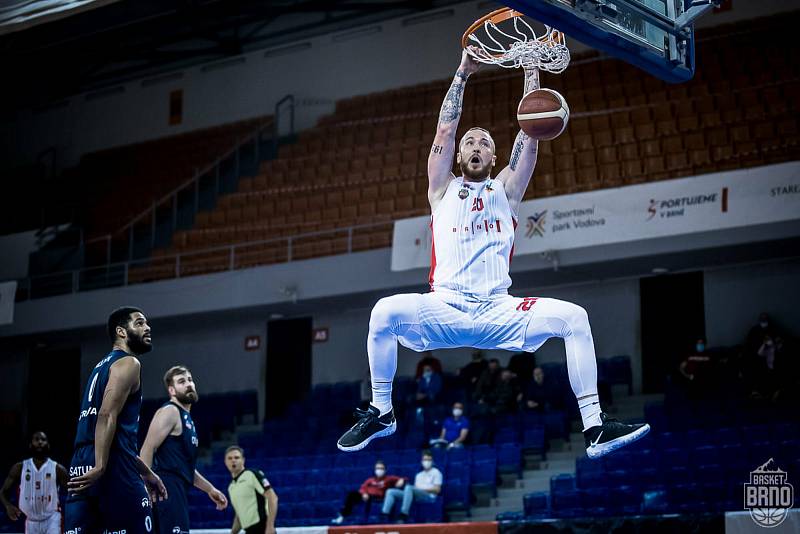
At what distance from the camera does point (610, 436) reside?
6.52 metres

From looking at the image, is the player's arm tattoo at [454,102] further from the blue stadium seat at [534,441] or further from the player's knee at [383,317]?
the blue stadium seat at [534,441]

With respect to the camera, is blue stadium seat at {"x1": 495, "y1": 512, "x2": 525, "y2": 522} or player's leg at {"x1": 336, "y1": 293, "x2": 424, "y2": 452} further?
blue stadium seat at {"x1": 495, "y1": 512, "x2": 525, "y2": 522}

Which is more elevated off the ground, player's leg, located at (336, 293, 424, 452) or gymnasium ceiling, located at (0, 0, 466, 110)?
gymnasium ceiling, located at (0, 0, 466, 110)

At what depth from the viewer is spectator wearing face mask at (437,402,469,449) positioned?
17.4 meters

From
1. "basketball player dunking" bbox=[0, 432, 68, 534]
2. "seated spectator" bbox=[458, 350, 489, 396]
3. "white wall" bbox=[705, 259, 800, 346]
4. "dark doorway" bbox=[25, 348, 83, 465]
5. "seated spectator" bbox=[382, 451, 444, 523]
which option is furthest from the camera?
"dark doorway" bbox=[25, 348, 83, 465]

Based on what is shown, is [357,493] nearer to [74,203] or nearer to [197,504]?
[197,504]

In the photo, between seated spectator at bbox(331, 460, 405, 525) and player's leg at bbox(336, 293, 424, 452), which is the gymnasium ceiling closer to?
seated spectator at bbox(331, 460, 405, 525)

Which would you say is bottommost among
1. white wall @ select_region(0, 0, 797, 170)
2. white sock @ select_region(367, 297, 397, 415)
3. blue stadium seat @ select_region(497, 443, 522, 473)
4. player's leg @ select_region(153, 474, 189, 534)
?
player's leg @ select_region(153, 474, 189, 534)

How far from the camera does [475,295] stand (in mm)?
6824

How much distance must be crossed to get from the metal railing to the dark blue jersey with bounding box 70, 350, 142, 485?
12.3 metres

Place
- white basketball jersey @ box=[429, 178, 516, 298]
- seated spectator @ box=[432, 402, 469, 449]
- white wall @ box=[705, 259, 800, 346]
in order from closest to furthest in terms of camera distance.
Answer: white basketball jersey @ box=[429, 178, 516, 298] → seated spectator @ box=[432, 402, 469, 449] → white wall @ box=[705, 259, 800, 346]

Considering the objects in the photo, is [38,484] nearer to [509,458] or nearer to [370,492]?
[370,492]

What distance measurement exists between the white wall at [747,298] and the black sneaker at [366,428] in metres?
13.8

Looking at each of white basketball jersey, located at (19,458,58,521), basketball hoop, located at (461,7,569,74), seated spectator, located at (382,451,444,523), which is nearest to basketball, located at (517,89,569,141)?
basketball hoop, located at (461,7,569,74)
